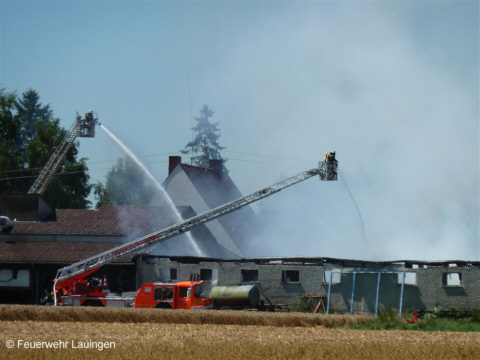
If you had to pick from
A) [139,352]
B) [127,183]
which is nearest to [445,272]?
[139,352]

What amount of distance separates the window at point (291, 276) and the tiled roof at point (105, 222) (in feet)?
50.9

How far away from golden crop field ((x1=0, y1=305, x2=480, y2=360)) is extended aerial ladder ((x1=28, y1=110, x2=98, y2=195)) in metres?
26.3

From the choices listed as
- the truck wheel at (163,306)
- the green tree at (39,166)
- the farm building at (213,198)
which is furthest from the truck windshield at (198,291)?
the green tree at (39,166)

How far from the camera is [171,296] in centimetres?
3944

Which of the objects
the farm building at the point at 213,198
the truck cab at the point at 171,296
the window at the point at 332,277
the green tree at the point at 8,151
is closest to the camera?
the truck cab at the point at 171,296

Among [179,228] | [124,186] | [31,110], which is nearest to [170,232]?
[179,228]

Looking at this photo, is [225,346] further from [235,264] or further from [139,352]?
[235,264]

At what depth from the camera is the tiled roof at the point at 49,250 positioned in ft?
170

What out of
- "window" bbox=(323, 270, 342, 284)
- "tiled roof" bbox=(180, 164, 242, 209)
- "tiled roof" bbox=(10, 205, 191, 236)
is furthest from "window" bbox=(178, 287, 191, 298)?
"tiled roof" bbox=(180, 164, 242, 209)

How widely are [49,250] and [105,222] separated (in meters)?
5.94

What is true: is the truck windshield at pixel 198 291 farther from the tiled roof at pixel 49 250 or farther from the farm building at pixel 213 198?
the farm building at pixel 213 198

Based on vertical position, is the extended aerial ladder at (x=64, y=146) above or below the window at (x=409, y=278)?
above

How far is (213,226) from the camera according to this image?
214 feet

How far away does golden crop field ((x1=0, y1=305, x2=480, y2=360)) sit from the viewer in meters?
21.2
